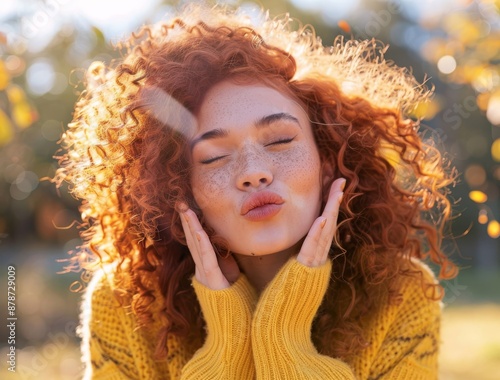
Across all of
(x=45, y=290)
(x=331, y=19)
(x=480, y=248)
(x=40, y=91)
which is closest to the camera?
(x=45, y=290)

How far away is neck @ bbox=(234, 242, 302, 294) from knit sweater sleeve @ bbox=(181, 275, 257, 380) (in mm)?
218

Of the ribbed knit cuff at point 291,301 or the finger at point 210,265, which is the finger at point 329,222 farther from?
the finger at point 210,265

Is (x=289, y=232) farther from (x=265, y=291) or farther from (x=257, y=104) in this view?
(x=257, y=104)

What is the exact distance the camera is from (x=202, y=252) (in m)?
2.58

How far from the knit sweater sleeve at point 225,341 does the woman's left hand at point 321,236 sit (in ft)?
1.03

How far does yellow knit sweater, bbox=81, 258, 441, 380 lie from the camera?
2.47 m

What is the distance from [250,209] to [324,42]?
11.7 meters

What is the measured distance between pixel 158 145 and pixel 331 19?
33.0ft

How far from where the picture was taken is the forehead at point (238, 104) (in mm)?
2500

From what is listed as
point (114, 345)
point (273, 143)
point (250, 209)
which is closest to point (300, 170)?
point (273, 143)

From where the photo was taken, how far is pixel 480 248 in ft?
53.7

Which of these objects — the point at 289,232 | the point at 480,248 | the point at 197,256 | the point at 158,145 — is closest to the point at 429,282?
the point at 289,232

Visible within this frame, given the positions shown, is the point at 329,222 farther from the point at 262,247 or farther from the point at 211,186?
the point at 211,186

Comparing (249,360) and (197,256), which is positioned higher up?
(197,256)
